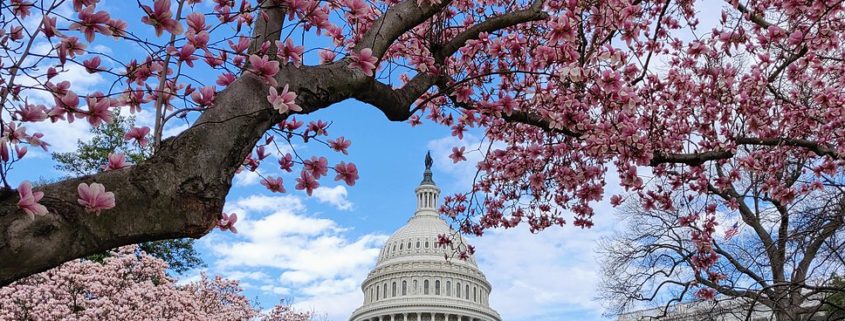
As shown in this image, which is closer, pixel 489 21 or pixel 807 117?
pixel 489 21

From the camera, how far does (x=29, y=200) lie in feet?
8.34

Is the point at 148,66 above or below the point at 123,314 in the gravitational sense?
below

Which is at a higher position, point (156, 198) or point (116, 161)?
point (116, 161)

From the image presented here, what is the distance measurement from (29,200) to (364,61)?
6.59ft

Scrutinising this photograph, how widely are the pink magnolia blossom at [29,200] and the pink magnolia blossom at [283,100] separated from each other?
1.16 meters

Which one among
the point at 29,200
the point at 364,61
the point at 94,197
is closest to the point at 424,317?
the point at 364,61

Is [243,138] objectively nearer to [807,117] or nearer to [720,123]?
[720,123]

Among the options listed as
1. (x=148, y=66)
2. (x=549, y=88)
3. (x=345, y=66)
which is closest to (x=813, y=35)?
(x=549, y=88)

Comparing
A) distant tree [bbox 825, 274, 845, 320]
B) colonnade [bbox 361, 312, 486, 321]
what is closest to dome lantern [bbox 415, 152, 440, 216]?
colonnade [bbox 361, 312, 486, 321]

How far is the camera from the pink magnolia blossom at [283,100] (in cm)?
348

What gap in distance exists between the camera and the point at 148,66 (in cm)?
423

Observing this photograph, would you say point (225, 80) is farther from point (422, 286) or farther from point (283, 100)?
point (422, 286)

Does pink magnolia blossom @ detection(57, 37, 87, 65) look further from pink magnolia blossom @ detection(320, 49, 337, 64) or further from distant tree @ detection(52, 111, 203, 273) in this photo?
distant tree @ detection(52, 111, 203, 273)

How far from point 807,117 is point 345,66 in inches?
243
